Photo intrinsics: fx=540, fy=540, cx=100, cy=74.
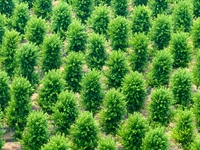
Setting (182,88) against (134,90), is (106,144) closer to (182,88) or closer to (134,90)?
(134,90)

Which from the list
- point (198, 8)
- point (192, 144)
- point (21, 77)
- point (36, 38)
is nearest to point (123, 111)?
point (192, 144)

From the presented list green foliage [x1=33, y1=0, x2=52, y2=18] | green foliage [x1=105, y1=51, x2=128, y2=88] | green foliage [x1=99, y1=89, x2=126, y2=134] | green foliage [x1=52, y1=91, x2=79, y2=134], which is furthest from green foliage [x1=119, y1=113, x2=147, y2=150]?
green foliage [x1=33, y1=0, x2=52, y2=18]

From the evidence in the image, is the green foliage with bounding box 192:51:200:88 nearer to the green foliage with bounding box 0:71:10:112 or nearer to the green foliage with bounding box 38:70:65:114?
the green foliage with bounding box 38:70:65:114

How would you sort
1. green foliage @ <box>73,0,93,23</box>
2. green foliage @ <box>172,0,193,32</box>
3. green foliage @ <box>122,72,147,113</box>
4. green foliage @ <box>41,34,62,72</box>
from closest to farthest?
green foliage @ <box>122,72,147,113</box>, green foliage @ <box>41,34,62,72</box>, green foliage @ <box>172,0,193,32</box>, green foliage @ <box>73,0,93,23</box>

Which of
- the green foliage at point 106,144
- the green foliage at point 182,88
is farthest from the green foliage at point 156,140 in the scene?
the green foliage at point 182,88

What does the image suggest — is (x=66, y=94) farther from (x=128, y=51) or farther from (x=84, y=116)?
(x=128, y=51)

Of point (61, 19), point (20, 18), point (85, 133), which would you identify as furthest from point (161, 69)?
point (20, 18)
